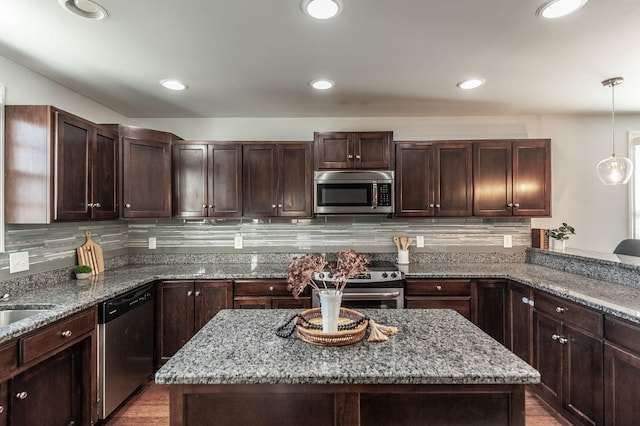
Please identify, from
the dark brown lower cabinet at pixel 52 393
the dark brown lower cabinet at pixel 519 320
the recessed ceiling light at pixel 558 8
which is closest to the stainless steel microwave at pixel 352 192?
the dark brown lower cabinet at pixel 519 320

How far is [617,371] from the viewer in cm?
176

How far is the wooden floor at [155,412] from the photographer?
2205mm

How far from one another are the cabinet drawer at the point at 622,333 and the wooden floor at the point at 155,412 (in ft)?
2.75

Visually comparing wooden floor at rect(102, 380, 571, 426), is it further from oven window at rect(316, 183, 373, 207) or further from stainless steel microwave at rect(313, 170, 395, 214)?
oven window at rect(316, 183, 373, 207)

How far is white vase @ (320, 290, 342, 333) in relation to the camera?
129cm

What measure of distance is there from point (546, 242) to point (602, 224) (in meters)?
0.76

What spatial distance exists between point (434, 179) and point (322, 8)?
2.05 m

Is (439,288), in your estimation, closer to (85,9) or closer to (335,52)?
(335,52)

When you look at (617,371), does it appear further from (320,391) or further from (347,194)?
(347,194)

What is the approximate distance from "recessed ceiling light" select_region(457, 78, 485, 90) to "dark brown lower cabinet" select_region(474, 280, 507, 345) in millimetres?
1713

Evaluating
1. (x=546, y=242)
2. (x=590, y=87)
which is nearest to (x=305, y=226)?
(x=546, y=242)

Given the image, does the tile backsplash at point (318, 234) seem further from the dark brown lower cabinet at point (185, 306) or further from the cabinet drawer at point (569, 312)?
the cabinet drawer at point (569, 312)

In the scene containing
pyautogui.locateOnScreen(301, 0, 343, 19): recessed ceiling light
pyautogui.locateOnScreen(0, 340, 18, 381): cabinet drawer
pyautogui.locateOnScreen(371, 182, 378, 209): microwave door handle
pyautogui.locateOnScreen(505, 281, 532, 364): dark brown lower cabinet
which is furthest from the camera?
pyautogui.locateOnScreen(371, 182, 378, 209): microwave door handle

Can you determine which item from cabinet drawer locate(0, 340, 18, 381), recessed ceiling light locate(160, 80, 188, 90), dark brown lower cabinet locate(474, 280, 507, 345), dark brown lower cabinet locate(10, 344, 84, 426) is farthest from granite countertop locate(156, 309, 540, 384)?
recessed ceiling light locate(160, 80, 188, 90)
